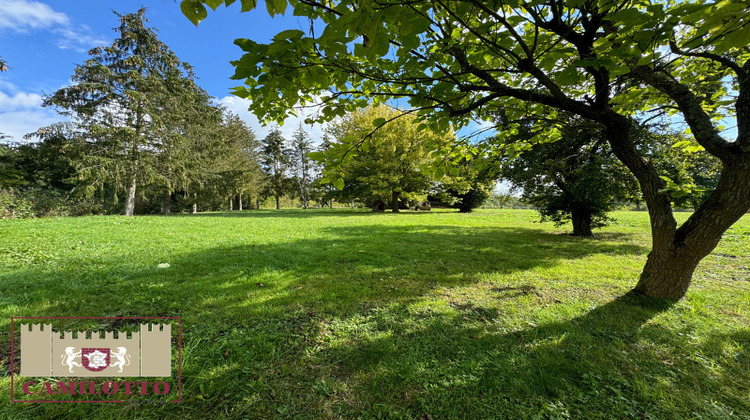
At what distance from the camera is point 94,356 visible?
1849mm

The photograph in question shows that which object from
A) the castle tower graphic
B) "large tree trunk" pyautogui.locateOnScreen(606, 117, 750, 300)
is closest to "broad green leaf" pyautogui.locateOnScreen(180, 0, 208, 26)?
the castle tower graphic

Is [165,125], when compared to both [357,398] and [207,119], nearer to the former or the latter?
[207,119]

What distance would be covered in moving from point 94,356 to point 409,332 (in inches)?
98.9

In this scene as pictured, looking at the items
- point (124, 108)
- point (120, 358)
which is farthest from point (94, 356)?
point (124, 108)

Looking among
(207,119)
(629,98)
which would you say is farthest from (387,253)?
(207,119)

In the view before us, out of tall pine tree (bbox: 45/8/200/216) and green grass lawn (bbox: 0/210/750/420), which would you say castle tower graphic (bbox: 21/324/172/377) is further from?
tall pine tree (bbox: 45/8/200/216)

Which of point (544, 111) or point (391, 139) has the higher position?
point (391, 139)

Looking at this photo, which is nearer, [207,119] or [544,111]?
[544,111]

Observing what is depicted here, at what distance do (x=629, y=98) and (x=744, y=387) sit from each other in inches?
116

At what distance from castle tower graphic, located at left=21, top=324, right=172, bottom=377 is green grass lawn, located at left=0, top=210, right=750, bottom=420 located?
0.15m

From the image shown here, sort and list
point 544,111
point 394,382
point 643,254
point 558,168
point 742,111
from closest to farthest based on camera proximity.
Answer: point 394,382 < point 742,111 < point 544,111 < point 643,254 < point 558,168

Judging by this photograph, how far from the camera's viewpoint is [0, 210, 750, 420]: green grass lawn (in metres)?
1.66

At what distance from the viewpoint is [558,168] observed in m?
6.81

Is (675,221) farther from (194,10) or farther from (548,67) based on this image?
(194,10)
